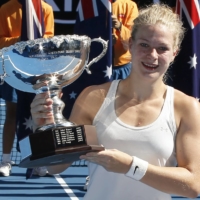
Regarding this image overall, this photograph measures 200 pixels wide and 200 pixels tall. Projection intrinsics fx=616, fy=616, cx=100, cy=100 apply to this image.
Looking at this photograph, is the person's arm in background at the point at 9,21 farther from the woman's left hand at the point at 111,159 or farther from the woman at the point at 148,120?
the woman's left hand at the point at 111,159

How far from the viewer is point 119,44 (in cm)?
526

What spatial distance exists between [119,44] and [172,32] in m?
3.09

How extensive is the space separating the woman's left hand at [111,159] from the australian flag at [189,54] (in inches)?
129

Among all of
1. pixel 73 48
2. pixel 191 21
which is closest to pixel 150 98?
pixel 73 48

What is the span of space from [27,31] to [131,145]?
9.18 ft

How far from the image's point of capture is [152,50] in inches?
84.7

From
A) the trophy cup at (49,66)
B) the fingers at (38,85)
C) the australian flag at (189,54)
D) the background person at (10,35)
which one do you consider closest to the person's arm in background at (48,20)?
the background person at (10,35)

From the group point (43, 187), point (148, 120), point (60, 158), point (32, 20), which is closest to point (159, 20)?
point (148, 120)

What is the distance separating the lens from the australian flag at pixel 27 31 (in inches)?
185

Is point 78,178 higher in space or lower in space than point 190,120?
lower

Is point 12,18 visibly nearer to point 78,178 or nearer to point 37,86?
point 78,178

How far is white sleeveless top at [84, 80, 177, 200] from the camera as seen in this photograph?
217 cm

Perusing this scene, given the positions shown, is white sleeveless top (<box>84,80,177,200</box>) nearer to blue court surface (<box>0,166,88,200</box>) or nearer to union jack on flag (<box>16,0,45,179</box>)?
union jack on flag (<box>16,0,45,179</box>)

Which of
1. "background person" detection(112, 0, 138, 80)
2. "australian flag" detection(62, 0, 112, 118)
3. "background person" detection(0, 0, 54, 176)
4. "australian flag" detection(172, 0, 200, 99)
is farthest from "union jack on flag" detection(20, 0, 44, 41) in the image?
"australian flag" detection(172, 0, 200, 99)
